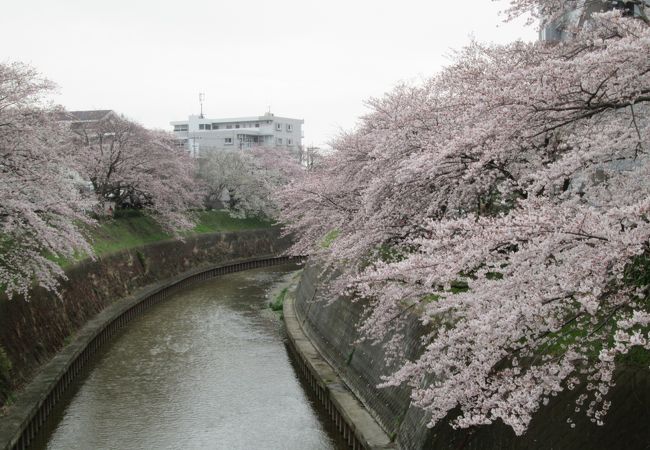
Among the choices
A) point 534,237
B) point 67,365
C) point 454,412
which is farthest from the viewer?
point 67,365

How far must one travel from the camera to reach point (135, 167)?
3859 centimetres

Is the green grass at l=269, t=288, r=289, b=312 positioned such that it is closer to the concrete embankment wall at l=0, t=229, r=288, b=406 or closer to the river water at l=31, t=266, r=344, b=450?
the river water at l=31, t=266, r=344, b=450

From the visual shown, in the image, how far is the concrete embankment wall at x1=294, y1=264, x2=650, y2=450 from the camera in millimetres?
7051

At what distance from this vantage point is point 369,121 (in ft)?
72.3

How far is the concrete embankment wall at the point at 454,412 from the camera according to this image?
7.05m

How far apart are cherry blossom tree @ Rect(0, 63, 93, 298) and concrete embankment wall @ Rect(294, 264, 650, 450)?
8744 millimetres

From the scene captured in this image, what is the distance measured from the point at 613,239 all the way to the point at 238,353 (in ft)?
63.7

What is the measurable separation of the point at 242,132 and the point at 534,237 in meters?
92.0

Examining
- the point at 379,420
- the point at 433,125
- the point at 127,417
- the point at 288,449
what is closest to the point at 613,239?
the point at 433,125

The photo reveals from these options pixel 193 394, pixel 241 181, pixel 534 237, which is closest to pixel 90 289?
pixel 193 394

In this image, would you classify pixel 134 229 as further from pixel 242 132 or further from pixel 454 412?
pixel 242 132

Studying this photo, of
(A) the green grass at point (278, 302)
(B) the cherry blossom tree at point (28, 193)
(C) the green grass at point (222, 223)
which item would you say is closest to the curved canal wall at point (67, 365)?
(B) the cherry blossom tree at point (28, 193)

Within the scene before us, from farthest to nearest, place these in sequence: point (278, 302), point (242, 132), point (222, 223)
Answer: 1. point (242, 132)
2. point (222, 223)
3. point (278, 302)

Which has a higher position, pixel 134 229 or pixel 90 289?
pixel 134 229
